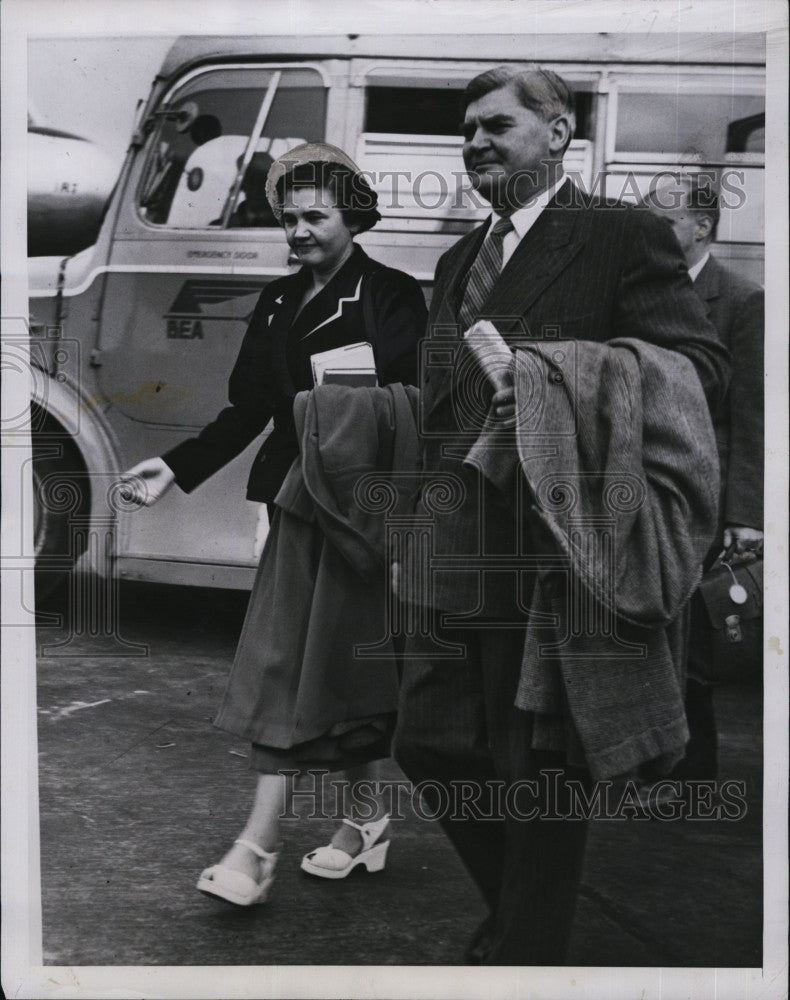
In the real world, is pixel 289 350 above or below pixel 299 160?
below

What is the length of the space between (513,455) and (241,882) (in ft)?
4.17

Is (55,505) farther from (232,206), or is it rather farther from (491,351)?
(491,351)

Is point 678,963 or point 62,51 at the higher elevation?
point 62,51

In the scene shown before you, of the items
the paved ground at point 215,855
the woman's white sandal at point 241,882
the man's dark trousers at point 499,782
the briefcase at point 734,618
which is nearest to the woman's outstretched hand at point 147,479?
the paved ground at point 215,855

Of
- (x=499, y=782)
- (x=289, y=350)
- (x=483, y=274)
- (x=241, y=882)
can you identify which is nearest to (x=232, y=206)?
(x=289, y=350)

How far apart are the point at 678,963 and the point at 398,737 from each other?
933mm

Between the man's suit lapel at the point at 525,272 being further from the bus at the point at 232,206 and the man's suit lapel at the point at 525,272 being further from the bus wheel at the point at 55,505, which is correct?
the bus wheel at the point at 55,505

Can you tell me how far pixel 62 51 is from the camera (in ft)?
9.57

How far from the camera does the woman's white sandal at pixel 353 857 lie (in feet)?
9.47

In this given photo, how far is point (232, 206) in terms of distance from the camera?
2971mm

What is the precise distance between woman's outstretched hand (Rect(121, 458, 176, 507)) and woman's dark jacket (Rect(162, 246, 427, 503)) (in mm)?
23

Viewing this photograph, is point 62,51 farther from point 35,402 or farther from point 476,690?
point 476,690

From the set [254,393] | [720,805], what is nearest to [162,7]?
[254,393]

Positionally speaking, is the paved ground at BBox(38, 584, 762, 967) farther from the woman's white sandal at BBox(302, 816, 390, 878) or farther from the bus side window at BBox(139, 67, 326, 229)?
the bus side window at BBox(139, 67, 326, 229)
